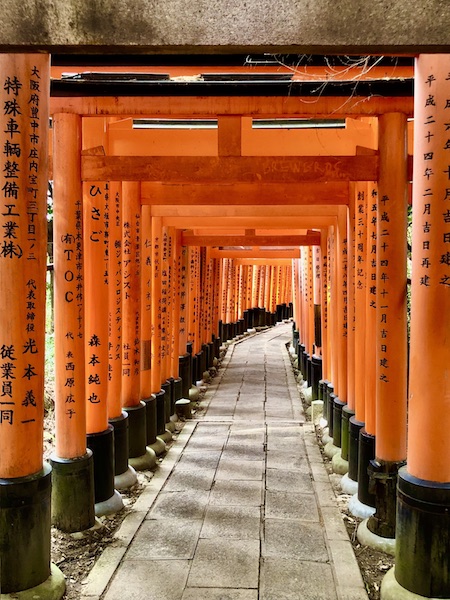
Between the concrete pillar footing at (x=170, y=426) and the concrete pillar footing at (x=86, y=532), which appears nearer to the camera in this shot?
the concrete pillar footing at (x=86, y=532)

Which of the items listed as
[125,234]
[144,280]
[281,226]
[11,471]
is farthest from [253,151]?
[11,471]

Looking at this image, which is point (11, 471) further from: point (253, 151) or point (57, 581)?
point (253, 151)

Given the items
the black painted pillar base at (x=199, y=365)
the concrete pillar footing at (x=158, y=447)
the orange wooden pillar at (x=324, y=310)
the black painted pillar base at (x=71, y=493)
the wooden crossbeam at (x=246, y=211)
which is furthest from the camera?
the black painted pillar base at (x=199, y=365)

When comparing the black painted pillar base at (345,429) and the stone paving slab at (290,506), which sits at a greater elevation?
the black painted pillar base at (345,429)

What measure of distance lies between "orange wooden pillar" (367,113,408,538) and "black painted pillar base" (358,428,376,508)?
465mm

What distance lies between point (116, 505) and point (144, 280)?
3.29 meters

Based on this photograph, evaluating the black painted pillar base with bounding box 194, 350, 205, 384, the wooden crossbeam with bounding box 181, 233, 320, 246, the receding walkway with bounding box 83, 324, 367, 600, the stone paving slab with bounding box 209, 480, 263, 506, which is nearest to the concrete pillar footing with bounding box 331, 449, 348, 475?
the receding walkway with bounding box 83, 324, 367, 600

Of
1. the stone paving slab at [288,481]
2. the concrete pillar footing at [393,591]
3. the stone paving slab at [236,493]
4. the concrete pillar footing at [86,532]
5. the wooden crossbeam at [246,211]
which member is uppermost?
the wooden crossbeam at [246,211]

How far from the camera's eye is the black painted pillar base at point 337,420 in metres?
7.52

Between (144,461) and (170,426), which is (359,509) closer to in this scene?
(144,461)

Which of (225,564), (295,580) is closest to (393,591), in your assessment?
(295,580)

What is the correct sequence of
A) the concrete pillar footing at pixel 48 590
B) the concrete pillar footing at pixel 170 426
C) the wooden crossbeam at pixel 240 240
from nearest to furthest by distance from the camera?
the concrete pillar footing at pixel 48 590 → the concrete pillar footing at pixel 170 426 → the wooden crossbeam at pixel 240 240

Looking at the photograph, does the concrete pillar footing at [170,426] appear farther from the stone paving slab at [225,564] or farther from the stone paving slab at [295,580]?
the stone paving slab at [295,580]

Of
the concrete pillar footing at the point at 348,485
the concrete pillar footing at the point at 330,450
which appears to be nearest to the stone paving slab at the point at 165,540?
the concrete pillar footing at the point at 348,485
